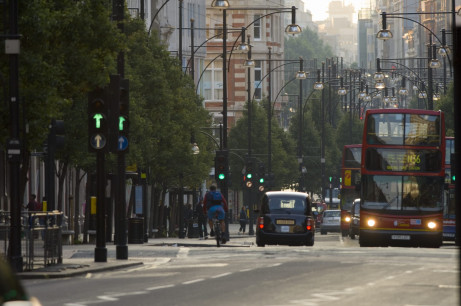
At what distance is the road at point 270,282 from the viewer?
55.7 ft

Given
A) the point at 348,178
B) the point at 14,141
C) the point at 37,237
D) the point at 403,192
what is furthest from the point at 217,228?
the point at 348,178

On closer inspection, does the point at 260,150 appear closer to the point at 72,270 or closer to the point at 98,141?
the point at 98,141

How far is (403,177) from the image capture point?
39.2 m

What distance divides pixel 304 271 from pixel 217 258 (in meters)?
6.38

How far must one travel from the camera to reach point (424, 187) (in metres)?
39.2

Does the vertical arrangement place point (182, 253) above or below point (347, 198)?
below

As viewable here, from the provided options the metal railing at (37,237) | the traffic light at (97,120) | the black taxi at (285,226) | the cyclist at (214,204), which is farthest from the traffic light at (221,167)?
the metal railing at (37,237)

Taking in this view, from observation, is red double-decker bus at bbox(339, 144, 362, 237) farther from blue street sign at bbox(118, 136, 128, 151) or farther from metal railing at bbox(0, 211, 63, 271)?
metal railing at bbox(0, 211, 63, 271)

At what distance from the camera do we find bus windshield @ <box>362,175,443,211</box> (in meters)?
39.2

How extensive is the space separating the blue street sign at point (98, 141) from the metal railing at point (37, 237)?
1.65 meters

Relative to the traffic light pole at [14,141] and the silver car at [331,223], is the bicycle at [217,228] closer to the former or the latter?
the traffic light pole at [14,141]

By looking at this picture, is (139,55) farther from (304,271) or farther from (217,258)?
(304,271)

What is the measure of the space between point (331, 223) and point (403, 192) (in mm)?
34267

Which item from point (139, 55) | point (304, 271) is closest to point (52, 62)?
point (304, 271)
